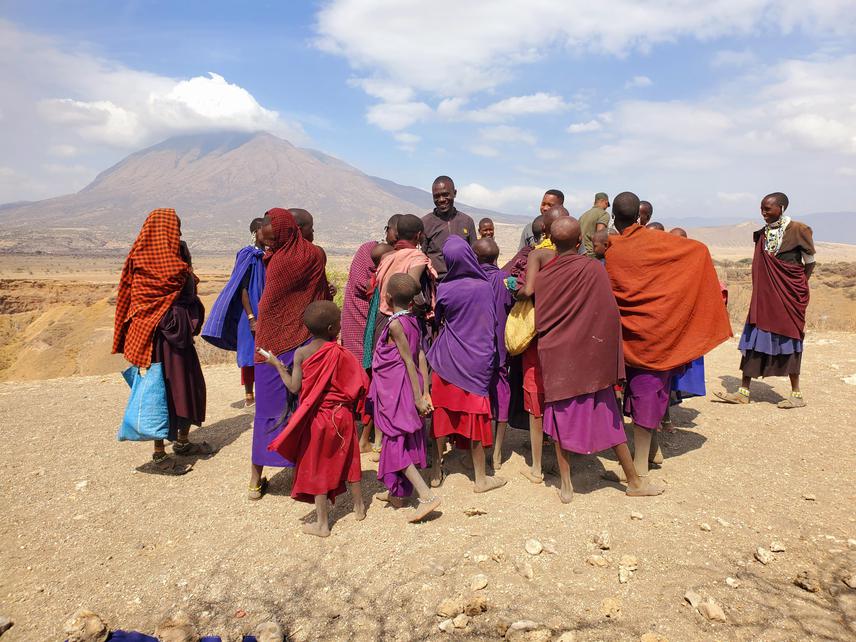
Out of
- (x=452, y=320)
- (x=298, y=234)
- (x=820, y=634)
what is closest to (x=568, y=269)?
(x=452, y=320)

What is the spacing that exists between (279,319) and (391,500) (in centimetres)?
166

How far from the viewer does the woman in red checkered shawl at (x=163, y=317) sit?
471 cm

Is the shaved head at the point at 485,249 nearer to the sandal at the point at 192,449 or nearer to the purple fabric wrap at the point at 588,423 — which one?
the purple fabric wrap at the point at 588,423

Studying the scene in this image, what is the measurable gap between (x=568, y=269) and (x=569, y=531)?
1.80m

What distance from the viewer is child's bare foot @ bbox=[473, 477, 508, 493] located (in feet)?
13.7

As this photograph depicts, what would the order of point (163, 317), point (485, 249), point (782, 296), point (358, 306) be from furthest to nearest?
point (782, 296)
point (358, 306)
point (163, 317)
point (485, 249)

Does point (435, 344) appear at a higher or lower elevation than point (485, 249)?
lower

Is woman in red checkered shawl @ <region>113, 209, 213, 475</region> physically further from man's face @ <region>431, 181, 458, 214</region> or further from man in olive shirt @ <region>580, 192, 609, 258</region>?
man in olive shirt @ <region>580, 192, 609, 258</region>

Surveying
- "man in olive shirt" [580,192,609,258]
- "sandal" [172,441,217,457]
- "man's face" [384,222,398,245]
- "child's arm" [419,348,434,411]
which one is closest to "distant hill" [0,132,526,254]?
"sandal" [172,441,217,457]

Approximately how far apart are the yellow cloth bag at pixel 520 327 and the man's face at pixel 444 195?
172cm

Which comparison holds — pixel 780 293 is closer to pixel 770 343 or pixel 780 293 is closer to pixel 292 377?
pixel 770 343

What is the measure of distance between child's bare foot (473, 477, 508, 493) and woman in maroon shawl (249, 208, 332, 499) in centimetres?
152

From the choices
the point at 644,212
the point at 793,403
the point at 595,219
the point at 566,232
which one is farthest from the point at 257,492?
the point at 793,403

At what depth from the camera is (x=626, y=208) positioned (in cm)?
424
